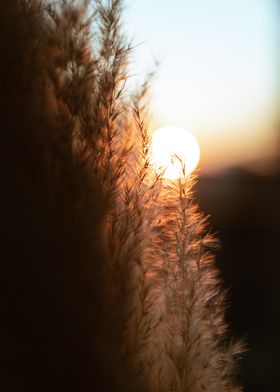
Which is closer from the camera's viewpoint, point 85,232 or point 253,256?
point 85,232

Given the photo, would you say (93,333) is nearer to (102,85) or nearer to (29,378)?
(29,378)

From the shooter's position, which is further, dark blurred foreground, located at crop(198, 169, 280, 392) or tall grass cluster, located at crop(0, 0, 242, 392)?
dark blurred foreground, located at crop(198, 169, 280, 392)

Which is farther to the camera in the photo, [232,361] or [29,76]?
[232,361]

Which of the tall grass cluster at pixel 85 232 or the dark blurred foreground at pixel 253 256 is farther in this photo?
the dark blurred foreground at pixel 253 256

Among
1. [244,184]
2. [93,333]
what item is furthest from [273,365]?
[93,333]
